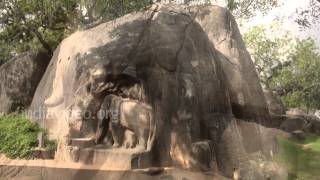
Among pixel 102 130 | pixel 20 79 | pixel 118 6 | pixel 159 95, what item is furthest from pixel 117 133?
pixel 20 79

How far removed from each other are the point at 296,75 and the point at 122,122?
22.3 metres

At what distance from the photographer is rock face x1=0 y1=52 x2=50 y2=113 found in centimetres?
1711

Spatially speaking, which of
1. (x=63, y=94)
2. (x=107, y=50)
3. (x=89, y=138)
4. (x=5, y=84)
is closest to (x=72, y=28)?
(x=5, y=84)

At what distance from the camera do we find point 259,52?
29984 millimetres

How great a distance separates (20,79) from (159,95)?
30.5 feet

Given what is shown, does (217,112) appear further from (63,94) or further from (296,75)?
(296,75)

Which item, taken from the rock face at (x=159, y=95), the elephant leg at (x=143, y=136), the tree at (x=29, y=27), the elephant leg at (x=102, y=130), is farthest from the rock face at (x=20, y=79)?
the elephant leg at (x=143, y=136)

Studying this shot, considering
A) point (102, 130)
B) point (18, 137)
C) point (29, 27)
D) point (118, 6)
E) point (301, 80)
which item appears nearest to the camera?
point (118, 6)

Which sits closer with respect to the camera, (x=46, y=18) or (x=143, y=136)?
(x=143, y=136)

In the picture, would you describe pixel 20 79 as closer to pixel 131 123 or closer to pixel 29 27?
pixel 29 27

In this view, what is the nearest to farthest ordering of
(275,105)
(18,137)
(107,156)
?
(107,156)
(18,137)
(275,105)

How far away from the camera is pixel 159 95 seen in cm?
988

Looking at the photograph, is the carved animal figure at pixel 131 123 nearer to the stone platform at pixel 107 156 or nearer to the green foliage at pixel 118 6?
the stone platform at pixel 107 156

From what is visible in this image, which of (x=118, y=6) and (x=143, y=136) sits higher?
(x=118, y=6)
